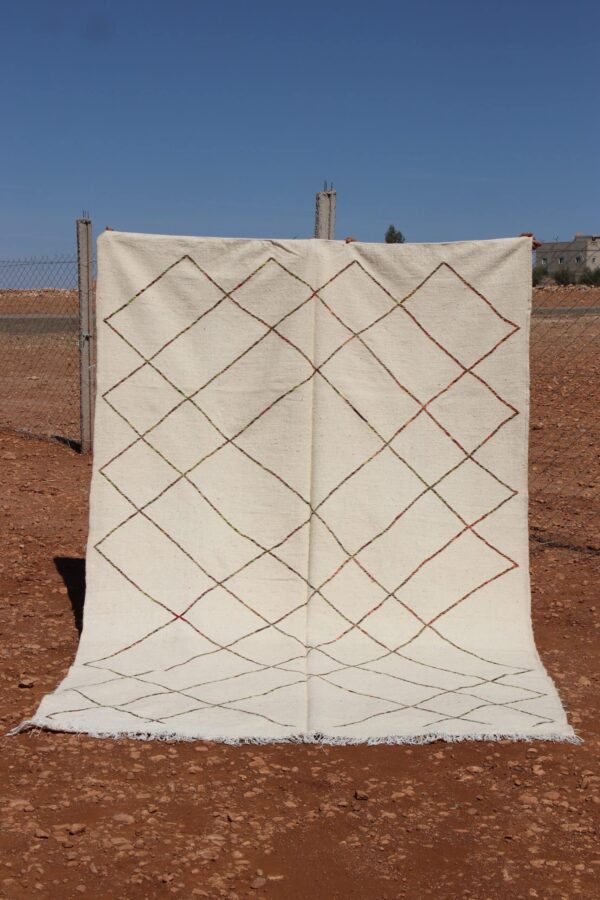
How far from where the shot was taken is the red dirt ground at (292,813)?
273 centimetres

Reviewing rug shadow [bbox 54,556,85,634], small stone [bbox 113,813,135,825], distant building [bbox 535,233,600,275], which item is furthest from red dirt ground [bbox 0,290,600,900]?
distant building [bbox 535,233,600,275]

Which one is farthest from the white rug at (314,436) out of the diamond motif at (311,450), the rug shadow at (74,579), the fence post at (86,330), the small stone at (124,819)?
the fence post at (86,330)

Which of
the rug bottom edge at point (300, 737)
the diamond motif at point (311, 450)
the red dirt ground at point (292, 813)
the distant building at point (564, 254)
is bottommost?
the red dirt ground at point (292, 813)

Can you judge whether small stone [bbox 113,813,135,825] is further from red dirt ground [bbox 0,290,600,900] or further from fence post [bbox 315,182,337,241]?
fence post [bbox 315,182,337,241]

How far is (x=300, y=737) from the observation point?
3.55 metres

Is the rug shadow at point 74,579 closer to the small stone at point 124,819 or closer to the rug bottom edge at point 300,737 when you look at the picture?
the rug bottom edge at point 300,737

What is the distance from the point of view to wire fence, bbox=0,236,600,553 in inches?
250

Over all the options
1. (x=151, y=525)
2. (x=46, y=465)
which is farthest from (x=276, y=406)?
(x=46, y=465)

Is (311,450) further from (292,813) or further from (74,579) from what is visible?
(292,813)

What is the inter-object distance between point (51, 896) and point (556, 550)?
3751 mm

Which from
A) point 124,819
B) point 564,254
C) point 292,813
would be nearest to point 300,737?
point 292,813

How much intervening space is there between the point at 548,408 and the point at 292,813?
21.2 feet

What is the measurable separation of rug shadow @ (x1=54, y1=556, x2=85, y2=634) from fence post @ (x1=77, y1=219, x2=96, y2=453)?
6.50 feet

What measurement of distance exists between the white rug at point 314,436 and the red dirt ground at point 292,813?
568mm
